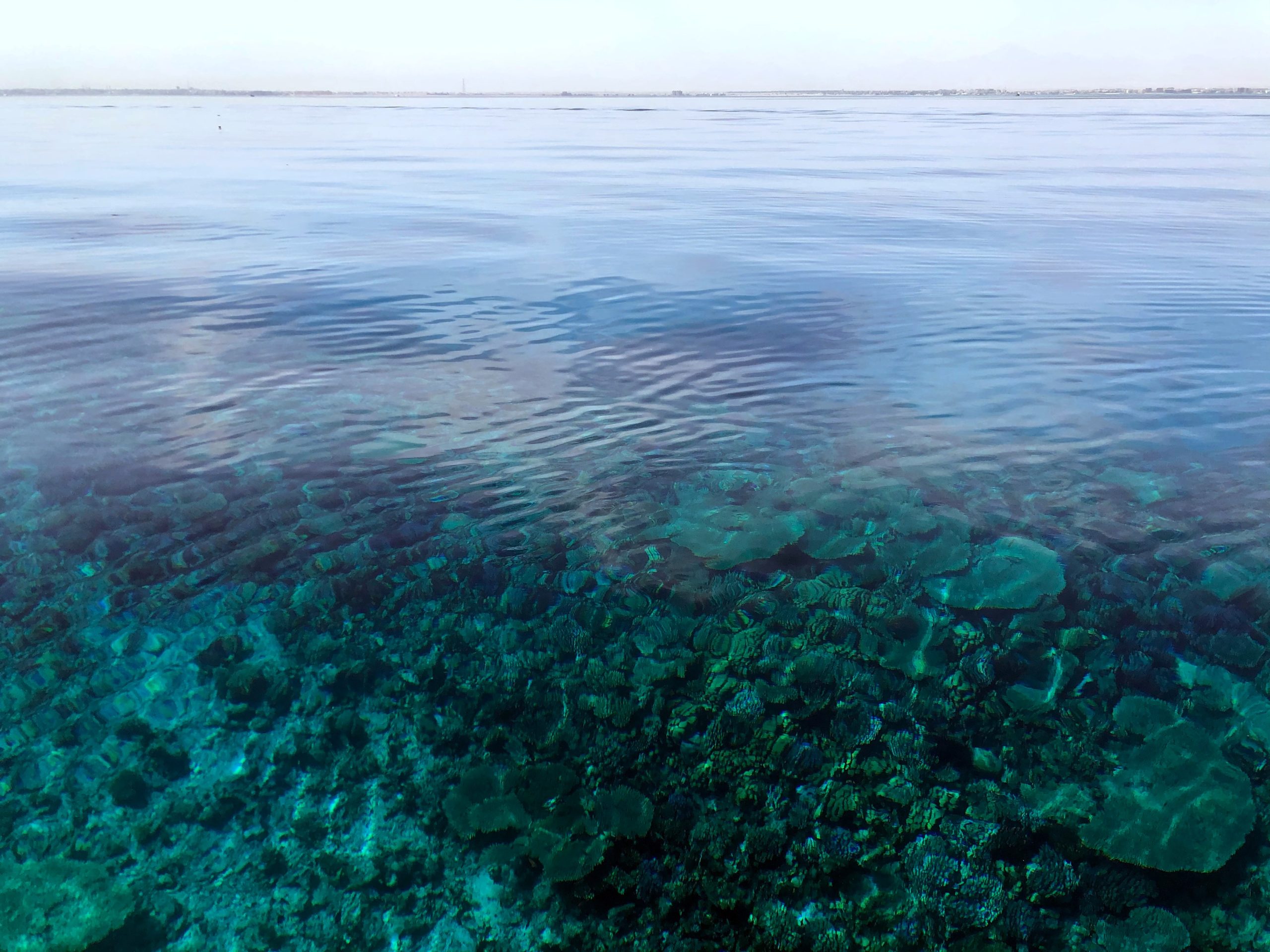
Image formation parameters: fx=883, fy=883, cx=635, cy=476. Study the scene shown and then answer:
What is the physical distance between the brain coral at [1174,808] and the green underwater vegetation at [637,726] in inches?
0.5

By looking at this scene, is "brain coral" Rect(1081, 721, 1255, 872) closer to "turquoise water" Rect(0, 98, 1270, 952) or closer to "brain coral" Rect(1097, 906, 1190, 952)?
"turquoise water" Rect(0, 98, 1270, 952)

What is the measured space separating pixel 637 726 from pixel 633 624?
65 cm

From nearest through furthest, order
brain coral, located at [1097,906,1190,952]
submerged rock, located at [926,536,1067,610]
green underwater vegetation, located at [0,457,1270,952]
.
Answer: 1. brain coral, located at [1097,906,1190,952]
2. green underwater vegetation, located at [0,457,1270,952]
3. submerged rock, located at [926,536,1067,610]

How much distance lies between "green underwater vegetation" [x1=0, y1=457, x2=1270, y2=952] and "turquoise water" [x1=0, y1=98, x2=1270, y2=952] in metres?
0.02

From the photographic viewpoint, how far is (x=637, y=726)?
393cm

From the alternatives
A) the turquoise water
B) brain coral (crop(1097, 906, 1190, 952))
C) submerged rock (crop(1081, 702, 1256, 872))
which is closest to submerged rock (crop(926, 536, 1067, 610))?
the turquoise water

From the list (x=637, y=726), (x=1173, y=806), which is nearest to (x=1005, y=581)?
(x=1173, y=806)

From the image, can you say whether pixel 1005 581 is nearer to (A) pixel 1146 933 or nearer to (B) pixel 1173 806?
(B) pixel 1173 806

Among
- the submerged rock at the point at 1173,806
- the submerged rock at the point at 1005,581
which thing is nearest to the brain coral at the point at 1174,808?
the submerged rock at the point at 1173,806

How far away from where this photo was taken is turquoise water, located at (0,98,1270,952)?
3.27m

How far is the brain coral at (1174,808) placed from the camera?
3301 mm

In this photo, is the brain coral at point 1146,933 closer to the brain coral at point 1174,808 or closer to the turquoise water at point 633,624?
the turquoise water at point 633,624

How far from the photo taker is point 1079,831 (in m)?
3.40

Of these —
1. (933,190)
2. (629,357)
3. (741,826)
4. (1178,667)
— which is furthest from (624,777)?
(933,190)
